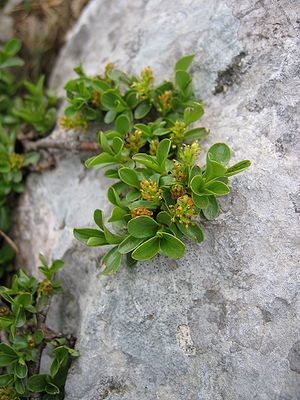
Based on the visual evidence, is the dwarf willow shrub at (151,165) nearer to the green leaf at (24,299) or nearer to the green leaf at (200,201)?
the green leaf at (200,201)

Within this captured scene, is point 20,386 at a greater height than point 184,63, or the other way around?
point 184,63

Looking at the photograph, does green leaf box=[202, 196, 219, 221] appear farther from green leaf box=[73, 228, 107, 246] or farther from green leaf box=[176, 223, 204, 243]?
green leaf box=[73, 228, 107, 246]

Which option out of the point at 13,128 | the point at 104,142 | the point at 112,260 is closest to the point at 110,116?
the point at 104,142

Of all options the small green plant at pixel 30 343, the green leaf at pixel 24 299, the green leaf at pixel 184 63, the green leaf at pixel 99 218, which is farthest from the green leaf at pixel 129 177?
the green leaf at pixel 24 299

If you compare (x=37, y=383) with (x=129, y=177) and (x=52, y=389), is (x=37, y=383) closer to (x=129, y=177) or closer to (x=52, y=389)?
(x=52, y=389)

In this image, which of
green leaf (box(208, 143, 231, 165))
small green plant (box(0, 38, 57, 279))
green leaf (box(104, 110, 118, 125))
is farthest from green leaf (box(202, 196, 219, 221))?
small green plant (box(0, 38, 57, 279))

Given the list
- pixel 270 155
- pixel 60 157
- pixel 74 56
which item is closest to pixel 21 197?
pixel 60 157

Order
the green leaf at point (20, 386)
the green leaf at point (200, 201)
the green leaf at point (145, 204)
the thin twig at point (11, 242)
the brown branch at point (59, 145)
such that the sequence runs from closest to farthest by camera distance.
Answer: the green leaf at point (200, 201), the green leaf at point (145, 204), the green leaf at point (20, 386), the brown branch at point (59, 145), the thin twig at point (11, 242)

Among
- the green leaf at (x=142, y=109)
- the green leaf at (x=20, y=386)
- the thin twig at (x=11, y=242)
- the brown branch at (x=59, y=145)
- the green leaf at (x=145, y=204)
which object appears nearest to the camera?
the green leaf at (x=145, y=204)
